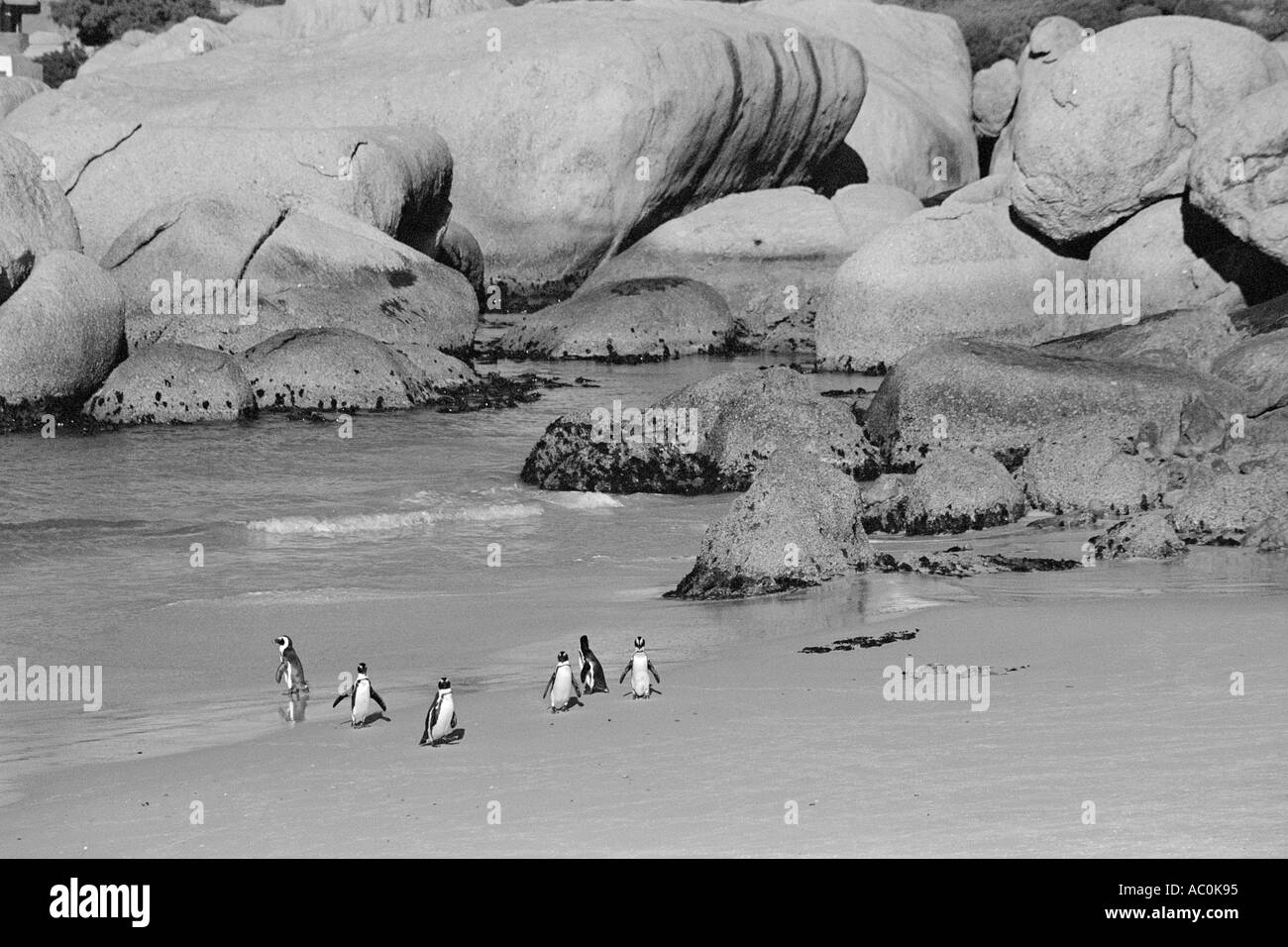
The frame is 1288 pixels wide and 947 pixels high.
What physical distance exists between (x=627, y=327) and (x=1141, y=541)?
14.0 metres

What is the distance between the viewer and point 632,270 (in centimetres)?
2880

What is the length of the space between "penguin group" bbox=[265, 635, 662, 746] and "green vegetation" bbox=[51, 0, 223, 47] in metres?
51.2

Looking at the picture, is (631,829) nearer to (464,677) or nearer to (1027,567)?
(464,677)

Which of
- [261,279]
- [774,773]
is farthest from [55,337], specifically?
[774,773]

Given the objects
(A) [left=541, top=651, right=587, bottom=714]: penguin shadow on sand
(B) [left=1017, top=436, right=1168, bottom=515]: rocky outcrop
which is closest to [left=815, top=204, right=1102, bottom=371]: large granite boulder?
(B) [left=1017, top=436, right=1168, bottom=515]: rocky outcrop

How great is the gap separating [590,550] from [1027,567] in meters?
3.43

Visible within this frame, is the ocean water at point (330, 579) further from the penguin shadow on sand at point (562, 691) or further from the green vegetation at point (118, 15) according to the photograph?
the green vegetation at point (118, 15)

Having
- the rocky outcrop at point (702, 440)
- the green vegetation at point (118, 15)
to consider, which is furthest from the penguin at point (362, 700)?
the green vegetation at point (118, 15)

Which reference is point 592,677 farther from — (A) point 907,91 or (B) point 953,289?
(A) point 907,91

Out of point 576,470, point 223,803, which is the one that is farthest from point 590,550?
point 223,803

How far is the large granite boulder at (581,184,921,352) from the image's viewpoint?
27562mm

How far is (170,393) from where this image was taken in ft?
63.2

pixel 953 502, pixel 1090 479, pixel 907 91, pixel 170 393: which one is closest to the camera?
pixel 953 502

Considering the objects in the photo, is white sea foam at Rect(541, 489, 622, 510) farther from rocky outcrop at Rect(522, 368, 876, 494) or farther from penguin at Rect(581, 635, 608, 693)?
penguin at Rect(581, 635, 608, 693)
